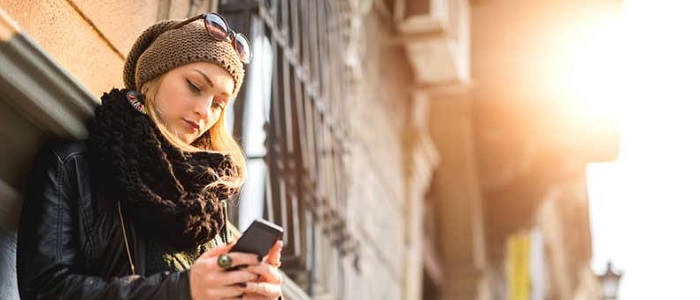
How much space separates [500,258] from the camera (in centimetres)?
1395

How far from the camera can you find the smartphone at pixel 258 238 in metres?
1.90

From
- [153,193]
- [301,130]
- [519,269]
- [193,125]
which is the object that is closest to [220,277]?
[153,193]

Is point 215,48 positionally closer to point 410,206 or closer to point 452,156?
point 410,206

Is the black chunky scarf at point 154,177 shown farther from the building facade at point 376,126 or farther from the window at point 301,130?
the window at point 301,130

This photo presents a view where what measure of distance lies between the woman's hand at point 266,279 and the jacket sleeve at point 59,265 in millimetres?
Result: 117

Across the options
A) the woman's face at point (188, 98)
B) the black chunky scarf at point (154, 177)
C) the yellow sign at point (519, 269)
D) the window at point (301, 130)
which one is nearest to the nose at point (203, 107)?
the woman's face at point (188, 98)

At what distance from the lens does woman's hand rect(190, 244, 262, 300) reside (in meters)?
1.88

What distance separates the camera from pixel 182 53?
2.30 metres

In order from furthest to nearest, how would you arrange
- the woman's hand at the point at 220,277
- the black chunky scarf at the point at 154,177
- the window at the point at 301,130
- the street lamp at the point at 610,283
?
the street lamp at the point at 610,283 < the window at the point at 301,130 < the black chunky scarf at the point at 154,177 < the woman's hand at the point at 220,277

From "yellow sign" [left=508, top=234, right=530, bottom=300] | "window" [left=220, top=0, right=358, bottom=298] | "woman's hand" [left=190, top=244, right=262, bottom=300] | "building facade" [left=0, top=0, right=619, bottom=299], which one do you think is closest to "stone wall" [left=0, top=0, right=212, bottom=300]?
"building facade" [left=0, top=0, right=619, bottom=299]

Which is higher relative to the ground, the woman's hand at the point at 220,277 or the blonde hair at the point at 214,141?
the blonde hair at the point at 214,141

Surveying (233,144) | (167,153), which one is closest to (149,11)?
(233,144)

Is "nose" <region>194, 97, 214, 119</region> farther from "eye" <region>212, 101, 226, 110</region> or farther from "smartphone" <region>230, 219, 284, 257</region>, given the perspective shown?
"smartphone" <region>230, 219, 284, 257</region>

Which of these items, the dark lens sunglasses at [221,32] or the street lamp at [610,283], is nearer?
the dark lens sunglasses at [221,32]
